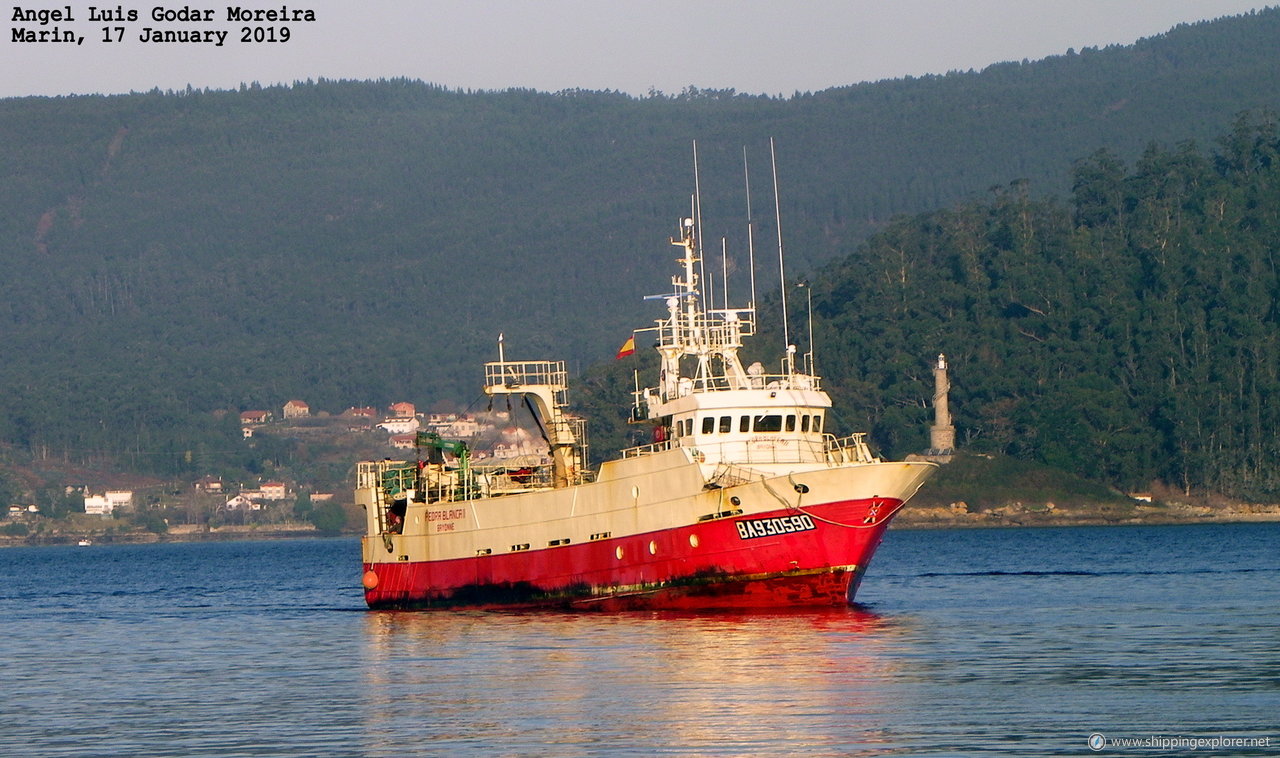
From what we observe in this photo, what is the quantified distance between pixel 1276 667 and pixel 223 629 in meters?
31.8

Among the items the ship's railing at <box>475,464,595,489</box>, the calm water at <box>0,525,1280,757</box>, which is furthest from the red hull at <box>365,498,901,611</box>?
the ship's railing at <box>475,464,595,489</box>

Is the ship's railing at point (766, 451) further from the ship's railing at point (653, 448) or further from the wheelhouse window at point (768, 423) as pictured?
the ship's railing at point (653, 448)

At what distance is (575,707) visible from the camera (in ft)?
110

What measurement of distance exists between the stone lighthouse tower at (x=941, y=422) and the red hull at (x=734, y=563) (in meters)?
124

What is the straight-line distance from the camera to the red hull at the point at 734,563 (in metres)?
50.2

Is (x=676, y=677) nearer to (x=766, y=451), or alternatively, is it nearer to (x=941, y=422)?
(x=766, y=451)

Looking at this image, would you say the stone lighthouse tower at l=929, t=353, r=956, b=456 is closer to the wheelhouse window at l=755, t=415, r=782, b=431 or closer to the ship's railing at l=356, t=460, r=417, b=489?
the ship's railing at l=356, t=460, r=417, b=489

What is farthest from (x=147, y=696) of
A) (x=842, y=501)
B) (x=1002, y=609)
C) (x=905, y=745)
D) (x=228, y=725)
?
(x=1002, y=609)

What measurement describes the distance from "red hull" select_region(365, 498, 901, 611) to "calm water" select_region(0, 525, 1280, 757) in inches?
44.9

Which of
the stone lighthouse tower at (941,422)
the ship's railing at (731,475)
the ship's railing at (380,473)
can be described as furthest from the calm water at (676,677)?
the stone lighthouse tower at (941,422)

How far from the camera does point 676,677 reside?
122 feet

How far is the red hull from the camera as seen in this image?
50250mm

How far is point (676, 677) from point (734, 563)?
45.1 ft

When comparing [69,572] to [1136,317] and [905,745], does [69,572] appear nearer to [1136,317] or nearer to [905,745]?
[1136,317]
